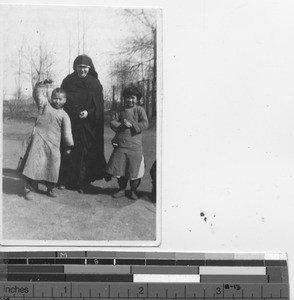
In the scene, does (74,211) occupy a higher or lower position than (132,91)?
lower

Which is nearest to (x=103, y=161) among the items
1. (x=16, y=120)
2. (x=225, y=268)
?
(x=16, y=120)

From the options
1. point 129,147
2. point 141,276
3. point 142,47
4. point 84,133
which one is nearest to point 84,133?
point 84,133

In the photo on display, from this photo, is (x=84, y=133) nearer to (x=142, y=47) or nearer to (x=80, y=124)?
(x=80, y=124)

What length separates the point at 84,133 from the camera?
1121mm

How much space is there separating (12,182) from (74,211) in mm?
148

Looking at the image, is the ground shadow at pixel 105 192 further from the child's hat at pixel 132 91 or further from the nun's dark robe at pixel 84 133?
the child's hat at pixel 132 91

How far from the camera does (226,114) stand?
1.12 meters

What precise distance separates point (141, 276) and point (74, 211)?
0.67 ft

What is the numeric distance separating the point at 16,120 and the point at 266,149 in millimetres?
544

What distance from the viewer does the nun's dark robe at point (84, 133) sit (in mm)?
1118

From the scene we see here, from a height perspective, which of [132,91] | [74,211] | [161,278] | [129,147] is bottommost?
[161,278]

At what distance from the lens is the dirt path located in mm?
1109

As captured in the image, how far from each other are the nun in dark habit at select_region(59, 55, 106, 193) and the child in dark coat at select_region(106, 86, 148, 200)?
0.03m

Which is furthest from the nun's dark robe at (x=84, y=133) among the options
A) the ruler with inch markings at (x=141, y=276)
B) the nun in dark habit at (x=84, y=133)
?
the ruler with inch markings at (x=141, y=276)
